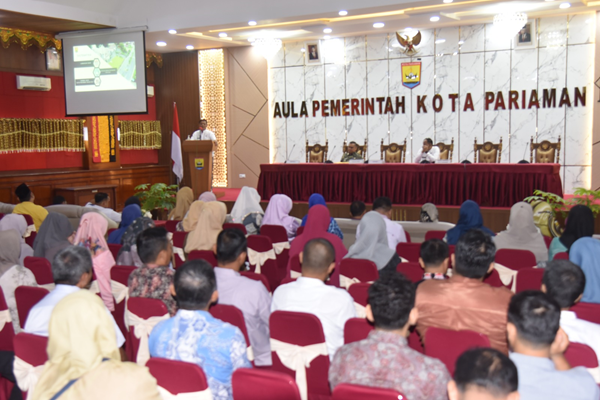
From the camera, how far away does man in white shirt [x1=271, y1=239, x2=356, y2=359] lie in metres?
2.84

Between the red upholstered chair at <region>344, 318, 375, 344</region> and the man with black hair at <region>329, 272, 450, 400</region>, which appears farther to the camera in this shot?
the red upholstered chair at <region>344, 318, 375, 344</region>

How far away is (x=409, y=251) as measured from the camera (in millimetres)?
4691

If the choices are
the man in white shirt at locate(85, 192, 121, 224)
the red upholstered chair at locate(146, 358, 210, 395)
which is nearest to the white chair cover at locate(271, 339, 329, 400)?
the red upholstered chair at locate(146, 358, 210, 395)

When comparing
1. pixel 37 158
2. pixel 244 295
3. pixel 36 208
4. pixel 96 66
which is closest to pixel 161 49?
pixel 96 66

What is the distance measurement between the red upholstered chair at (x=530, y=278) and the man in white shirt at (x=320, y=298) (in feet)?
4.77

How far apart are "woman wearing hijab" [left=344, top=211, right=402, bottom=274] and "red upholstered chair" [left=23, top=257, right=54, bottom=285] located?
7.53 feet

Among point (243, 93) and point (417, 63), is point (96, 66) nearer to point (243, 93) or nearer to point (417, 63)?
point (243, 93)

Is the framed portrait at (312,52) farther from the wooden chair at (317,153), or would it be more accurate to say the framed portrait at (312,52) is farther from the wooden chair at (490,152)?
the wooden chair at (490,152)

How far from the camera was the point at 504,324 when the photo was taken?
8.72 ft

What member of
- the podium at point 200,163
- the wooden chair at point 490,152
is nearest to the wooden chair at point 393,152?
the wooden chair at point 490,152

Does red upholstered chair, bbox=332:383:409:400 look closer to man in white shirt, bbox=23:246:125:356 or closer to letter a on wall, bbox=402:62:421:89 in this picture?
man in white shirt, bbox=23:246:125:356

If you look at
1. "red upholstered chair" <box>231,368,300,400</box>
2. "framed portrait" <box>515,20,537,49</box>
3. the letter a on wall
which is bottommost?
"red upholstered chair" <box>231,368,300,400</box>

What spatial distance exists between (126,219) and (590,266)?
406 cm

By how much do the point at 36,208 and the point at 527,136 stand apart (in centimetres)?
880
